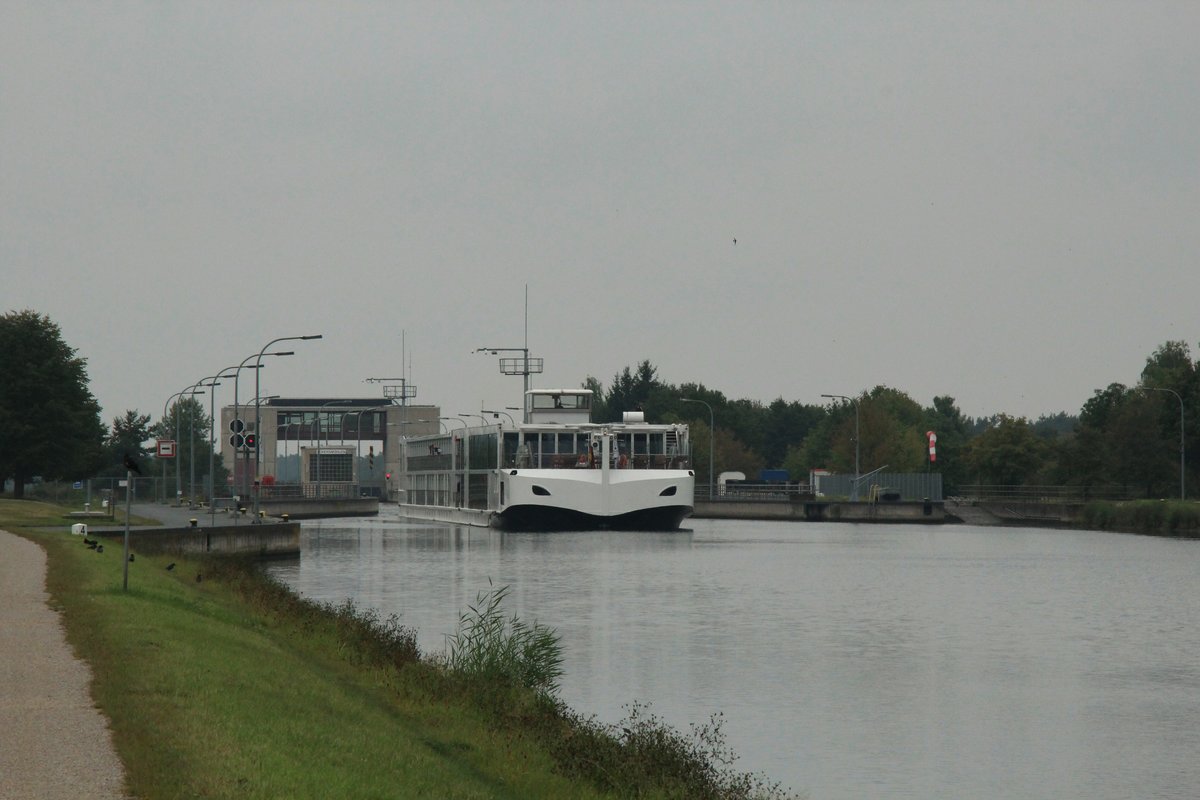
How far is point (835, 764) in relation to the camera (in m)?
20.1

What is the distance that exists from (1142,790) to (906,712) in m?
5.55

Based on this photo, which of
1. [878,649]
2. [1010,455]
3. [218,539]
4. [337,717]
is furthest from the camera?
[1010,455]

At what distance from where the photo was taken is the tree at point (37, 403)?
84.6m

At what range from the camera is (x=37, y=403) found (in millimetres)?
85938

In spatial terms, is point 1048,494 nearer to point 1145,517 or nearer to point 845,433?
point 1145,517

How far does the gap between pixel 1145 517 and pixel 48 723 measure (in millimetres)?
81820

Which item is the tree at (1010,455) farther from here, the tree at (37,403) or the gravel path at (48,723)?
the gravel path at (48,723)

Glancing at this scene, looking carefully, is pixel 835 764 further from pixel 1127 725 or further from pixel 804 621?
pixel 804 621

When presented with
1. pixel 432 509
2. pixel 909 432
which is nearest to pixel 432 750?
pixel 432 509

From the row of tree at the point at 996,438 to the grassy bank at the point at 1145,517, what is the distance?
5080 mm

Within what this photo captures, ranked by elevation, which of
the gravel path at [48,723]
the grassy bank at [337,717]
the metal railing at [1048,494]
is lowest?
the grassy bank at [337,717]

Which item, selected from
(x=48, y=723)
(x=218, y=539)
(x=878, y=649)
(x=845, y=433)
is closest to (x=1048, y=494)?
(x=845, y=433)

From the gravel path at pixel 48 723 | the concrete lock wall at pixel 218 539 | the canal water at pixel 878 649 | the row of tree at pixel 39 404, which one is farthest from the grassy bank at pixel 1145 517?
the gravel path at pixel 48 723

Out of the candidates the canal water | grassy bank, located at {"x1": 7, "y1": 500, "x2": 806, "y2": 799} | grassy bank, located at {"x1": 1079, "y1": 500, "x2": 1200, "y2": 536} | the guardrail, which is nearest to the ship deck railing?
the canal water
